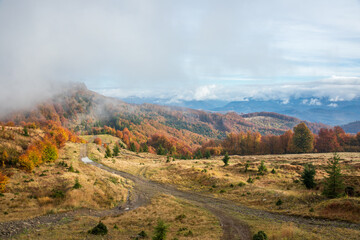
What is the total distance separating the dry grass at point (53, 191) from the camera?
30.5 meters

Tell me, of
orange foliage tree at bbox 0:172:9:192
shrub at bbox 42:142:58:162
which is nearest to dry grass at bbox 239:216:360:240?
orange foliage tree at bbox 0:172:9:192

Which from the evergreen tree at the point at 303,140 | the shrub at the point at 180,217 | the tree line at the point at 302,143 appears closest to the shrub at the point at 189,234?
the shrub at the point at 180,217

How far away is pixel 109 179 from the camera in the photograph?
48688 millimetres

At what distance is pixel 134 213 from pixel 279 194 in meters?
25.9

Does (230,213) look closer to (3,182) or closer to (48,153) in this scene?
(3,182)

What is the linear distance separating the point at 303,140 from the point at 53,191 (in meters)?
117

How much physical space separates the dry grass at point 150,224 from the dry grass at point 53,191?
27.0 feet

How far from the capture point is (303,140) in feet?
336

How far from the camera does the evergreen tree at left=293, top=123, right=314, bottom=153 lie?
10162cm

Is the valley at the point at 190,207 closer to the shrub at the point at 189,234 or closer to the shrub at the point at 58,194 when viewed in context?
the shrub at the point at 189,234

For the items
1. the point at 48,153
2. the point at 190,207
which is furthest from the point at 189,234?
the point at 48,153

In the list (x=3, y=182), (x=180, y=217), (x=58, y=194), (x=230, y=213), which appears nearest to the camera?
(x=180, y=217)

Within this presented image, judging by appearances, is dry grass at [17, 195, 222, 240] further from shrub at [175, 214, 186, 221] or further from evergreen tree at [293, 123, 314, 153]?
evergreen tree at [293, 123, 314, 153]

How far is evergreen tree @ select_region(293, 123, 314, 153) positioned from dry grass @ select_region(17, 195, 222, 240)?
95720mm
